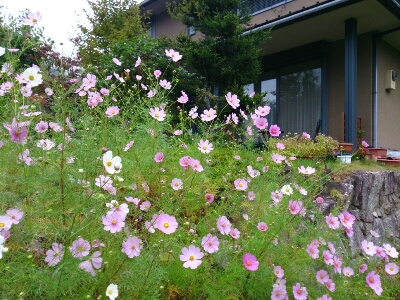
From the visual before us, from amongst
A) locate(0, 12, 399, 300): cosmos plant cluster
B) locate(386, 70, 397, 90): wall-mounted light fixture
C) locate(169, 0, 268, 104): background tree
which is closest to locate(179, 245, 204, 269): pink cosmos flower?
locate(0, 12, 399, 300): cosmos plant cluster

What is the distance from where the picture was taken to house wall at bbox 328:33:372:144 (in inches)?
266

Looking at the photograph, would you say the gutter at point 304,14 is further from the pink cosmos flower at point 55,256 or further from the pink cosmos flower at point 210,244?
the pink cosmos flower at point 55,256

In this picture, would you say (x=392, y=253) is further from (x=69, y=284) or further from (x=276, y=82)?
(x=276, y=82)

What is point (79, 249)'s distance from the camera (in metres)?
1.21

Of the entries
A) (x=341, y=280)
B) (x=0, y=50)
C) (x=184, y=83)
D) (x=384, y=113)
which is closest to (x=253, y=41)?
(x=184, y=83)

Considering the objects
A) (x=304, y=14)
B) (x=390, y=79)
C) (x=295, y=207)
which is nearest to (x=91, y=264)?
(x=295, y=207)

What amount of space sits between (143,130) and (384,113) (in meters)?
5.73

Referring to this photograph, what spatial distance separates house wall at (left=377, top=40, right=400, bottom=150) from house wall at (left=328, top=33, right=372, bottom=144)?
218 mm

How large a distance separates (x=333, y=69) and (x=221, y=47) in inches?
108

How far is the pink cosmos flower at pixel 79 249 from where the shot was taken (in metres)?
1.21

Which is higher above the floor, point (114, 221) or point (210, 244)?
point (114, 221)

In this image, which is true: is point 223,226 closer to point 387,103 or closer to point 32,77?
point 32,77

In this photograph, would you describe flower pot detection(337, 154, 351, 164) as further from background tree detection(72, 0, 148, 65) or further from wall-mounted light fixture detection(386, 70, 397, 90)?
background tree detection(72, 0, 148, 65)

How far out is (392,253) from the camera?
2.16 metres
